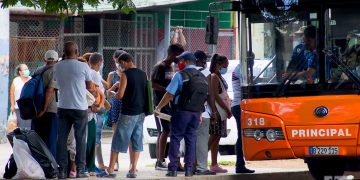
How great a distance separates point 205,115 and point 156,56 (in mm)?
12718

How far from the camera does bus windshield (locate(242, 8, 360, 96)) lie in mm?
12781

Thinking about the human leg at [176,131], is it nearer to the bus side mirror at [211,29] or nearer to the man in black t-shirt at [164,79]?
the man in black t-shirt at [164,79]

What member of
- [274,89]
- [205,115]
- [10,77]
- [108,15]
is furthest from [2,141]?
[274,89]

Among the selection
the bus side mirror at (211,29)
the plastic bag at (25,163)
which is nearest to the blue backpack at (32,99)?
the plastic bag at (25,163)

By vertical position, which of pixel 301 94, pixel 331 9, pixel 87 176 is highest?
pixel 331 9

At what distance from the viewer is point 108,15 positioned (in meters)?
27.2

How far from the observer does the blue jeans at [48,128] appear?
1403 centimetres

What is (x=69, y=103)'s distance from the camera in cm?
1356

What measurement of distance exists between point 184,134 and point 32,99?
2.19m

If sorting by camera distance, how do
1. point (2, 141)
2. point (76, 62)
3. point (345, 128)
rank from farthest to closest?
point (2, 141) < point (76, 62) < point (345, 128)

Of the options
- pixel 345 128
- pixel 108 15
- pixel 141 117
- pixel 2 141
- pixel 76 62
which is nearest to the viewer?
pixel 345 128

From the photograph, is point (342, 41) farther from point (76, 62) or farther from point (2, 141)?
point (2, 141)

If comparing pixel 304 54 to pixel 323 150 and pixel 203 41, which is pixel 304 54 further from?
pixel 203 41

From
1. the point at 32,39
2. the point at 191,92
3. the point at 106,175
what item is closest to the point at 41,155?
the point at 106,175
